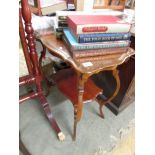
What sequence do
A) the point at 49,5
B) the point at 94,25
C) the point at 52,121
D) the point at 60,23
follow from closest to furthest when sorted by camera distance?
the point at 94,25, the point at 60,23, the point at 49,5, the point at 52,121

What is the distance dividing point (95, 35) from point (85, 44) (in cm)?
7

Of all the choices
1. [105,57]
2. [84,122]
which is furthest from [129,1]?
[84,122]

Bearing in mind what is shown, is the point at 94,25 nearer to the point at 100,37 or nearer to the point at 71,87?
the point at 100,37

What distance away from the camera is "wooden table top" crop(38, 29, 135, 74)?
0.81m

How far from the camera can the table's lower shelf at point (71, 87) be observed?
115 cm

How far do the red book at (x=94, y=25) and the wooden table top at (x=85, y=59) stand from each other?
12 cm

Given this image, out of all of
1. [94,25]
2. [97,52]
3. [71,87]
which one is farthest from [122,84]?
[94,25]

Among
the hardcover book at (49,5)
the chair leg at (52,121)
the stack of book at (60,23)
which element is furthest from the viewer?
the chair leg at (52,121)

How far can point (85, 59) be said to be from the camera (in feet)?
2.82

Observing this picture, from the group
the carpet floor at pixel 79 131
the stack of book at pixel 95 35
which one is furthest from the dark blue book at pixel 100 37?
the carpet floor at pixel 79 131

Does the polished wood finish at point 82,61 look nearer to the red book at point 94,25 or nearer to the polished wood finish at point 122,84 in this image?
the red book at point 94,25

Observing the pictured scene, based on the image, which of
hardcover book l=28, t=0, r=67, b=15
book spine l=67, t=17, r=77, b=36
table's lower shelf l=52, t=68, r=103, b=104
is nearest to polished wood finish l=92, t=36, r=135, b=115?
table's lower shelf l=52, t=68, r=103, b=104
